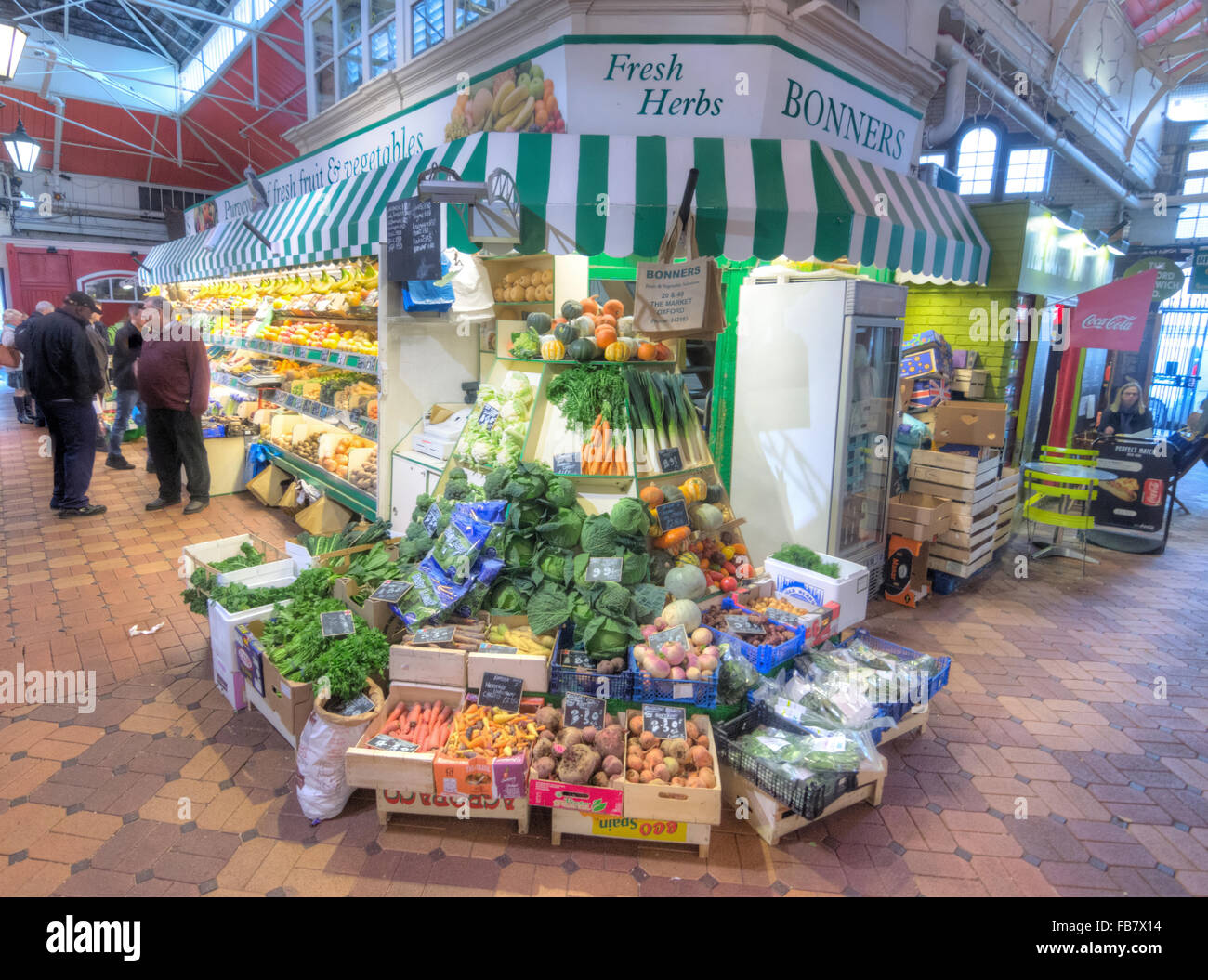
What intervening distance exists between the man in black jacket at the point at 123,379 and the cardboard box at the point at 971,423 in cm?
940

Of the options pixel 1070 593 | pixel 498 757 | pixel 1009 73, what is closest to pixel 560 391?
pixel 498 757

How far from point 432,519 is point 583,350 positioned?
138 cm

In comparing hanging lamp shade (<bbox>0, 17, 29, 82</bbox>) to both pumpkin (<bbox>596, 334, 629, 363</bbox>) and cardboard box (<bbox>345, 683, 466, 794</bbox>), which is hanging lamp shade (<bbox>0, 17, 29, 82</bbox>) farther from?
cardboard box (<bbox>345, 683, 466, 794</bbox>)

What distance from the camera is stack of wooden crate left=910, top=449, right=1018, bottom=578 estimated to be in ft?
19.6

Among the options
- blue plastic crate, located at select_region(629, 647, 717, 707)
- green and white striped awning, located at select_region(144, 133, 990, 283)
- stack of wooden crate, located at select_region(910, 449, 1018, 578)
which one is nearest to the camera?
blue plastic crate, located at select_region(629, 647, 717, 707)

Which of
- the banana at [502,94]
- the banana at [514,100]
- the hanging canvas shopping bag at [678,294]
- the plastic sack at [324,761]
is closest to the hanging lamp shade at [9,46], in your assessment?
the banana at [502,94]

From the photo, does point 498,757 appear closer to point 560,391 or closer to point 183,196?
point 560,391

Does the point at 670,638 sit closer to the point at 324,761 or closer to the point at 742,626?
the point at 742,626

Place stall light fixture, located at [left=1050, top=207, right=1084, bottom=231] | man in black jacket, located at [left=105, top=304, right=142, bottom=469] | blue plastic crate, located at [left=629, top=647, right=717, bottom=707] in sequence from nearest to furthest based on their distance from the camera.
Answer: blue plastic crate, located at [left=629, top=647, right=717, bottom=707] → stall light fixture, located at [left=1050, top=207, right=1084, bottom=231] → man in black jacket, located at [left=105, top=304, right=142, bottom=469]

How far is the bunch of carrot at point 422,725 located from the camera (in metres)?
3.09

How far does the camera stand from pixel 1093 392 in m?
12.1

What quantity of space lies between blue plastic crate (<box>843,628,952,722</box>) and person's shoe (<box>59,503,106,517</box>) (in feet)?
25.3

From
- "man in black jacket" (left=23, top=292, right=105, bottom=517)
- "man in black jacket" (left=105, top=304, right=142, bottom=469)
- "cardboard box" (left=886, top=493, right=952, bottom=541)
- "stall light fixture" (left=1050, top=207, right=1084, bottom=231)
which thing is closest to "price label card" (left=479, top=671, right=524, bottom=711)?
"cardboard box" (left=886, top=493, right=952, bottom=541)
